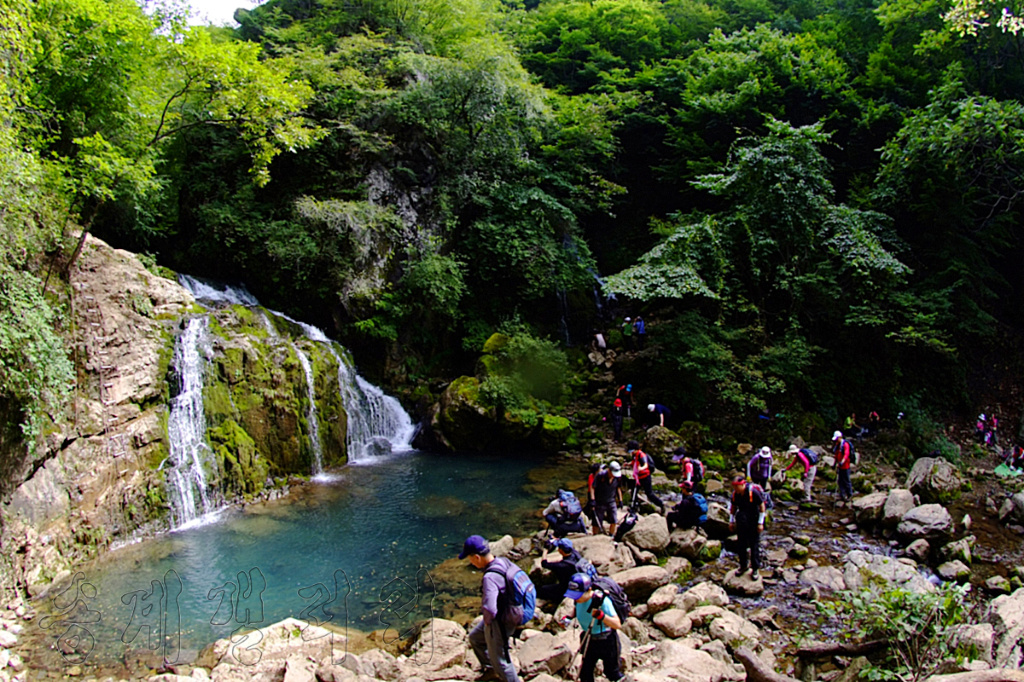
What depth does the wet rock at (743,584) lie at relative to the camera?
24.8 ft

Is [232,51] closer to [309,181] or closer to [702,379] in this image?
[309,181]

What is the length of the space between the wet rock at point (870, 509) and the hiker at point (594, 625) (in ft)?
25.2

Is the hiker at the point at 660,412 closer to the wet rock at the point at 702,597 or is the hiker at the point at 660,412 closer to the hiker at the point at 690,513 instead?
the hiker at the point at 690,513

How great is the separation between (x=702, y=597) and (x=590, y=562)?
5.12ft

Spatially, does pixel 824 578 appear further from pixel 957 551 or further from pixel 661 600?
pixel 661 600

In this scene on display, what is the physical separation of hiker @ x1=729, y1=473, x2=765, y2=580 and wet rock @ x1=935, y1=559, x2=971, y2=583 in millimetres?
2764

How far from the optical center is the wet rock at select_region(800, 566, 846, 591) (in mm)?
7637

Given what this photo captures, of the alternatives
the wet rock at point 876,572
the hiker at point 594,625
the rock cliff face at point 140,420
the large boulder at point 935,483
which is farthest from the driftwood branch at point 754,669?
the rock cliff face at point 140,420

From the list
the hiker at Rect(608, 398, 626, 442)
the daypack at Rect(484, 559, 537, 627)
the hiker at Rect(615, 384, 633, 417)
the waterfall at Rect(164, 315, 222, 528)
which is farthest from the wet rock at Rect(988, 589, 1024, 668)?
the waterfall at Rect(164, 315, 222, 528)

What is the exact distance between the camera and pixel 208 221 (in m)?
15.6

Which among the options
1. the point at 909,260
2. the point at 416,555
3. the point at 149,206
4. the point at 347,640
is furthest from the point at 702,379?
the point at 149,206

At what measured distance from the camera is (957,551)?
845 cm

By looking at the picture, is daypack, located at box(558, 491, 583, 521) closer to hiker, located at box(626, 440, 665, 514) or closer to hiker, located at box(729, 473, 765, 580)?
hiker, located at box(729, 473, 765, 580)

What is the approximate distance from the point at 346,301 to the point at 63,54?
835cm
